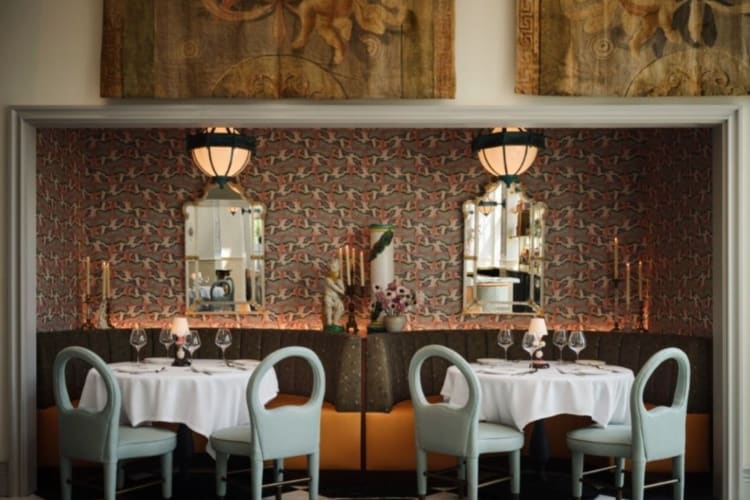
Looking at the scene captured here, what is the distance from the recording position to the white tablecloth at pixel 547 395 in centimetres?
563

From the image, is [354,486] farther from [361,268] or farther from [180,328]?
[361,268]

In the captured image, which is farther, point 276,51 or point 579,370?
point 579,370

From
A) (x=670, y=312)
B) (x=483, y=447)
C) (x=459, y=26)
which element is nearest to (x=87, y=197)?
(x=459, y=26)

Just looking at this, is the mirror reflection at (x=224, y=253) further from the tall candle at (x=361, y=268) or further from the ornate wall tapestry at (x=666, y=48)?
the ornate wall tapestry at (x=666, y=48)

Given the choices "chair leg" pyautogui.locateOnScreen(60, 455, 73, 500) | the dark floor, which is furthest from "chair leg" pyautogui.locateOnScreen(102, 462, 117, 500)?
the dark floor

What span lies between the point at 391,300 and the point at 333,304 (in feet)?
1.54

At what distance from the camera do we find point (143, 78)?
226 inches

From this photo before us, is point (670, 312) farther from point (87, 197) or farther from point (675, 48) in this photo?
point (87, 197)

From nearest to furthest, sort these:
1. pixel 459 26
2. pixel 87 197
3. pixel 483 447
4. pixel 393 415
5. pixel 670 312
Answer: pixel 483 447
pixel 459 26
pixel 393 415
pixel 670 312
pixel 87 197

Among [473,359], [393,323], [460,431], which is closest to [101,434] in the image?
[460,431]

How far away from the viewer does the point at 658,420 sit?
527cm

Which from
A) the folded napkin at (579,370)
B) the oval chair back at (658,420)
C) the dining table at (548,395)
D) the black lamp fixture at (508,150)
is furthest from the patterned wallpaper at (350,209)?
the oval chair back at (658,420)

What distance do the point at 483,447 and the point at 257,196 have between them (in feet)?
11.6

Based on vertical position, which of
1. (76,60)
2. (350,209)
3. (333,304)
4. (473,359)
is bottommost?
(473,359)
